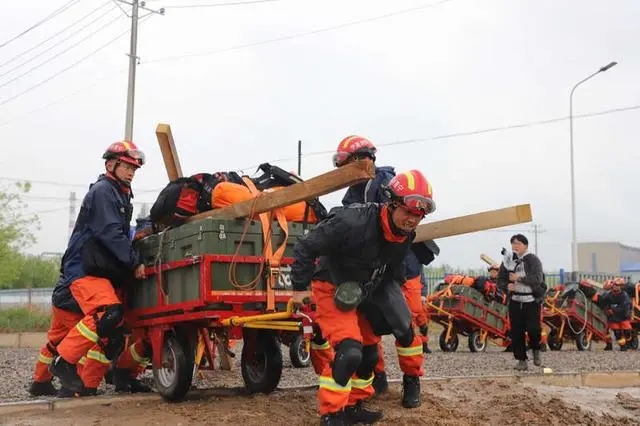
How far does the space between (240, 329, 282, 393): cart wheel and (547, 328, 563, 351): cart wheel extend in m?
12.2

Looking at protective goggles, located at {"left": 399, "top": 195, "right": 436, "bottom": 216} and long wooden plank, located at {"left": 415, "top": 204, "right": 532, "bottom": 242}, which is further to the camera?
long wooden plank, located at {"left": 415, "top": 204, "right": 532, "bottom": 242}

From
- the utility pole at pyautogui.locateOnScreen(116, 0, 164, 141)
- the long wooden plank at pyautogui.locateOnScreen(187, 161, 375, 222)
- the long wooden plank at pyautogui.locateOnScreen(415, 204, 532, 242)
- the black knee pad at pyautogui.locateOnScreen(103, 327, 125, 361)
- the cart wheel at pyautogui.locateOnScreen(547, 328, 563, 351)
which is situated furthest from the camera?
the utility pole at pyautogui.locateOnScreen(116, 0, 164, 141)

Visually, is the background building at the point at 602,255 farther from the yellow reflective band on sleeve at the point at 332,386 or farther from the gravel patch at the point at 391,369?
the yellow reflective band on sleeve at the point at 332,386

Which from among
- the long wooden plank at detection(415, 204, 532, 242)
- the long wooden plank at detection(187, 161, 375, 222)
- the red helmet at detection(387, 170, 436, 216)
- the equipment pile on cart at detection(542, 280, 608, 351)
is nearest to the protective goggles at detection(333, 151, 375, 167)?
the long wooden plank at detection(187, 161, 375, 222)

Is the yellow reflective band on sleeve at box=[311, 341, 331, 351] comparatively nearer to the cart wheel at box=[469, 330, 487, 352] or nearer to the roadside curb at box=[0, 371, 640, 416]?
the roadside curb at box=[0, 371, 640, 416]

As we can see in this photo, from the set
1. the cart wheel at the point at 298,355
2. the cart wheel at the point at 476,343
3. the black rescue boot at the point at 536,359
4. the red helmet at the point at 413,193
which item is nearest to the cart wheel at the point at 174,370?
the red helmet at the point at 413,193

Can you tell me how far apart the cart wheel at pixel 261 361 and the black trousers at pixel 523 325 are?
14.6 ft

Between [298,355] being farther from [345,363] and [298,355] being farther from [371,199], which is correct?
[345,363]

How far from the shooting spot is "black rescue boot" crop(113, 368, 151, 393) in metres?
7.39

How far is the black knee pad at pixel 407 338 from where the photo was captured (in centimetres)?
562

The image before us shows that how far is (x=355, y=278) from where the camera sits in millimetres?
5270

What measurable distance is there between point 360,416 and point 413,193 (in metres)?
1.64

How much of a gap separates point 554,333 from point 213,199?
42.7 ft

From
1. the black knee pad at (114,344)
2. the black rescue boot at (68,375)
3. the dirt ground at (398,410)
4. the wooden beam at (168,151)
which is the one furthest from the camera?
the wooden beam at (168,151)
